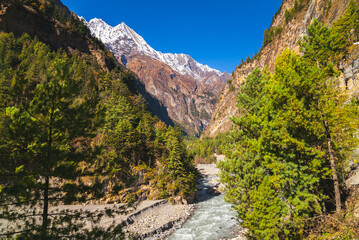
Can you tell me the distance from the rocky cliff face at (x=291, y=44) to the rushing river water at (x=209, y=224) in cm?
1746

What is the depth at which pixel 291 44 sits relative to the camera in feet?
284

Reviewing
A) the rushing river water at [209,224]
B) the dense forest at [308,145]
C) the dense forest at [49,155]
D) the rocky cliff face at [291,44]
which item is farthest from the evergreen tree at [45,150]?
the rushing river water at [209,224]

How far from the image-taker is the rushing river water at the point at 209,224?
21.7 metres

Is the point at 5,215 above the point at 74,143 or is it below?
below

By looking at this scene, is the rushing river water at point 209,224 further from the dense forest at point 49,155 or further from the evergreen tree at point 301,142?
the dense forest at point 49,155

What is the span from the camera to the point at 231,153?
14312 millimetres

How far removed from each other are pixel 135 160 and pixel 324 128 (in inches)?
1267

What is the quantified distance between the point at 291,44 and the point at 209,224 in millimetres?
95446

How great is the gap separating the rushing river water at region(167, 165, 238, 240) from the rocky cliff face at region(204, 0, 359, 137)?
1746 cm

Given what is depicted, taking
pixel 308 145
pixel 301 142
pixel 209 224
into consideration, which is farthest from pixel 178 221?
pixel 301 142

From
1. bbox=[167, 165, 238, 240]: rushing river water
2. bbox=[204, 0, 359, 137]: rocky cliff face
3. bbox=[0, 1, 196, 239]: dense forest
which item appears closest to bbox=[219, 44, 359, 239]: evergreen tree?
bbox=[204, 0, 359, 137]: rocky cliff face

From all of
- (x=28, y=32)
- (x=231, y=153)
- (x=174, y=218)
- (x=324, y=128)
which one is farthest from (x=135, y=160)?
(x=28, y=32)

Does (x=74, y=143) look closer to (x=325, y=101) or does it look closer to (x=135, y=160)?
(x=325, y=101)

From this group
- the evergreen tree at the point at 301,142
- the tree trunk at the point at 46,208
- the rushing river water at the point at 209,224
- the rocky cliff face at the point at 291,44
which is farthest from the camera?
the rushing river water at the point at 209,224
